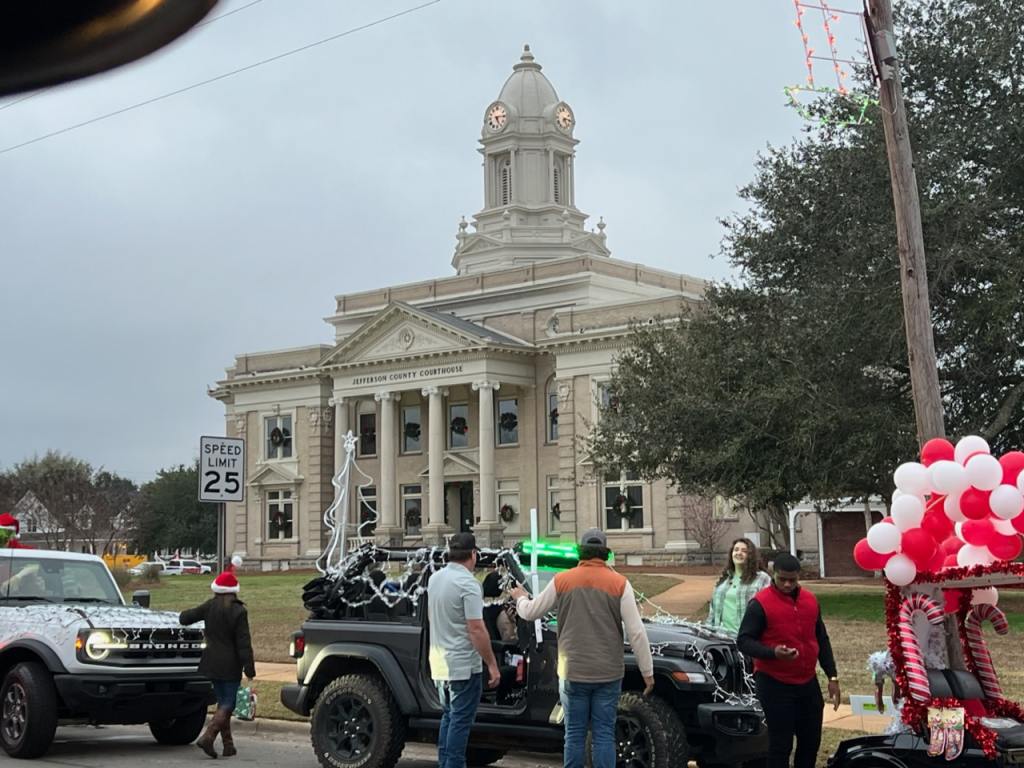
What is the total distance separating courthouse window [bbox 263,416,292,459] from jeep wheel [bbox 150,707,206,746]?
54270mm

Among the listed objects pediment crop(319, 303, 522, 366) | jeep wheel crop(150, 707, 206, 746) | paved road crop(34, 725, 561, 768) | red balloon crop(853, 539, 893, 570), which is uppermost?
pediment crop(319, 303, 522, 366)

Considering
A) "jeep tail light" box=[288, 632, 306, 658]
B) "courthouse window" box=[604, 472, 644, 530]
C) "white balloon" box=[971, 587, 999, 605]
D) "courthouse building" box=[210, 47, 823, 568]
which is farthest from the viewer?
"courthouse building" box=[210, 47, 823, 568]

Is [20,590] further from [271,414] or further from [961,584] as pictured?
[271,414]

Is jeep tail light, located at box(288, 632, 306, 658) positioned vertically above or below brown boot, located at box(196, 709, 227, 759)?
above

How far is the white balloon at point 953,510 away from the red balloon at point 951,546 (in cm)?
16

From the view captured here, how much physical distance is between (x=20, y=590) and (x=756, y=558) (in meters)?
7.59

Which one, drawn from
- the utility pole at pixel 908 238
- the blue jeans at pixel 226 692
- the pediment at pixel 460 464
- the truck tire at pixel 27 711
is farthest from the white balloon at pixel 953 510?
the pediment at pixel 460 464

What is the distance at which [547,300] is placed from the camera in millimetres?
60594

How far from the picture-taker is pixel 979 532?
8242mm

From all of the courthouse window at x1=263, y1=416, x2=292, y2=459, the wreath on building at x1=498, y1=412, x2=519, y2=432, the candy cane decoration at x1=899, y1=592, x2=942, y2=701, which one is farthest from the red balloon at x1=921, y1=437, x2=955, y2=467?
the courthouse window at x1=263, y1=416, x2=292, y2=459

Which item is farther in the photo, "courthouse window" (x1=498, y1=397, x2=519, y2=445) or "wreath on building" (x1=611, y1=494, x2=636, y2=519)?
"courthouse window" (x1=498, y1=397, x2=519, y2=445)

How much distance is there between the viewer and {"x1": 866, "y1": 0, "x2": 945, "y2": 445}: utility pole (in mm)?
11438

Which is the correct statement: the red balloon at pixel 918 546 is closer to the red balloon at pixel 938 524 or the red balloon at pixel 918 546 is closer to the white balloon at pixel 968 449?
the red balloon at pixel 938 524

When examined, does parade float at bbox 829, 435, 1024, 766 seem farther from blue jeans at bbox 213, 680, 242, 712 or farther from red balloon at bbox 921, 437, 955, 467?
blue jeans at bbox 213, 680, 242, 712
